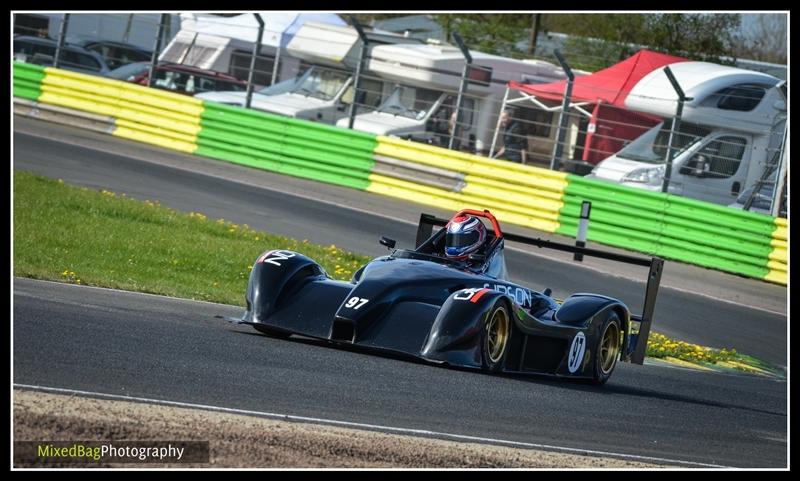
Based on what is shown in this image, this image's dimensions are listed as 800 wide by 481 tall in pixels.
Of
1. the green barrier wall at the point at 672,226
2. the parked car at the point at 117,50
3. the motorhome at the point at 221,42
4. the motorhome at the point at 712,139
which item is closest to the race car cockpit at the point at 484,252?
the green barrier wall at the point at 672,226

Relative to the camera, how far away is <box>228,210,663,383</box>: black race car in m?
7.82

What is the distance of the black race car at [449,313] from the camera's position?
7824 mm

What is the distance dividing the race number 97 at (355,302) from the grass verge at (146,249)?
3.34 m

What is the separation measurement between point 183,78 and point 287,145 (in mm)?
6586

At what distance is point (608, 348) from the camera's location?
941 centimetres

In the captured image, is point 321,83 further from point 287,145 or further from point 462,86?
point 462,86

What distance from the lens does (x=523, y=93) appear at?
2578 cm

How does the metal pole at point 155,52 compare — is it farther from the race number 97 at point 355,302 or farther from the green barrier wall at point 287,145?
the race number 97 at point 355,302

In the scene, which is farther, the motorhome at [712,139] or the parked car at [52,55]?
the parked car at [52,55]

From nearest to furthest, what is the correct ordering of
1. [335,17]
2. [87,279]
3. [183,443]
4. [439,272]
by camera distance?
[183,443]
[439,272]
[87,279]
[335,17]

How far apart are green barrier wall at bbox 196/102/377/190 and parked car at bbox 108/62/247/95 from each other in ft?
11.1
